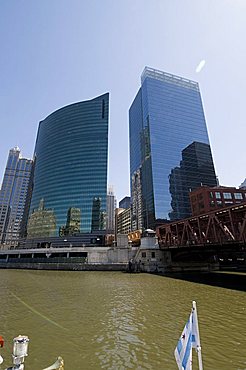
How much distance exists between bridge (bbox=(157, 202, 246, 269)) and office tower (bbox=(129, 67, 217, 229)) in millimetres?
53918

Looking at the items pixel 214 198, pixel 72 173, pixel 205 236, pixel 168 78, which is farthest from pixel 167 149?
pixel 205 236

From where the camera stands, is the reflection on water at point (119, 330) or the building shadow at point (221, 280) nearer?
the reflection on water at point (119, 330)

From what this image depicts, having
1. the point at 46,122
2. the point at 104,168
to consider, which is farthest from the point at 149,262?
the point at 46,122

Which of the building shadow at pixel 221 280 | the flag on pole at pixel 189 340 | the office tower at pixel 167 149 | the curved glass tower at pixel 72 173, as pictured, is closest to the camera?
the flag on pole at pixel 189 340

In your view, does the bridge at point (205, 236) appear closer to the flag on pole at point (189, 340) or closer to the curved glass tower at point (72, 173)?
the flag on pole at point (189, 340)

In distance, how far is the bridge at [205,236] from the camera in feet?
133

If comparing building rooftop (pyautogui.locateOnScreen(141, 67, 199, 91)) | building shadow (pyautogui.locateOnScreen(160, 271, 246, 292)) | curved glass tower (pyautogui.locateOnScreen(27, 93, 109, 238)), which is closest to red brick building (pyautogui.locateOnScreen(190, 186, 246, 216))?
building shadow (pyautogui.locateOnScreen(160, 271, 246, 292))

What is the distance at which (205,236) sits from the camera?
45.7 metres

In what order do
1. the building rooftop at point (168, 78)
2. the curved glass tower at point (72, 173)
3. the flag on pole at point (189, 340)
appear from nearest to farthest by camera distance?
the flag on pole at point (189, 340) < the curved glass tower at point (72, 173) < the building rooftop at point (168, 78)

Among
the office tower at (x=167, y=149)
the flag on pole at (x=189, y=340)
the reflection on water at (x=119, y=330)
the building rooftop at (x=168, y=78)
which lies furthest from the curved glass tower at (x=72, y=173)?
the flag on pole at (x=189, y=340)

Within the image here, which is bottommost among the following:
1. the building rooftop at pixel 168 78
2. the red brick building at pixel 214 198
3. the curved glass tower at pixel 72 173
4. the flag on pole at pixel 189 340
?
the flag on pole at pixel 189 340

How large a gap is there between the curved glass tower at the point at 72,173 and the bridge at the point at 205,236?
3142 inches

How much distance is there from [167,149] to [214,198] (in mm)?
45090

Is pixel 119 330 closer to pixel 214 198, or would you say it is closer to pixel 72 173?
pixel 214 198
